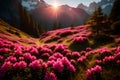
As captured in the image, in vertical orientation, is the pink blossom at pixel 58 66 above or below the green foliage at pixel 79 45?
above

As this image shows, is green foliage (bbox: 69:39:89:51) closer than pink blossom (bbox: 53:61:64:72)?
No

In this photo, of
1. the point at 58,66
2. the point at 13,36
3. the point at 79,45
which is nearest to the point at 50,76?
the point at 58,66

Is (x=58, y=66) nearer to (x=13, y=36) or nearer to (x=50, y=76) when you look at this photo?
(x=50, y=76)

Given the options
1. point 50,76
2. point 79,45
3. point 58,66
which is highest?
point 58,66

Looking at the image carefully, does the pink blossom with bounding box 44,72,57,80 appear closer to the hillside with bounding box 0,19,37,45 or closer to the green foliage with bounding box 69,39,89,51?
the green foliage with bounding box 69,39,89,51

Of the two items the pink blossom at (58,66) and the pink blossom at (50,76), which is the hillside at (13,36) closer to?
the pink blossom at (58,66)

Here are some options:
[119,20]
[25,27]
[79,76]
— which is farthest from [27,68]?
[25,27]

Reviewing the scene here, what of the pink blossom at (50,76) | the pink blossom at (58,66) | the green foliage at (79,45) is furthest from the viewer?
the green foliage at (79,45)

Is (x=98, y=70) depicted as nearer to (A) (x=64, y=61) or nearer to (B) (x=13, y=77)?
(A) (x=64, y=61)

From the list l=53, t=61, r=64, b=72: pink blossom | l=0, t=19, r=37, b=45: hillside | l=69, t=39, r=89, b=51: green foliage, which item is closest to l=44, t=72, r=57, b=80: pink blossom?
l=53, t=61, r=64, b=72: pink blossom

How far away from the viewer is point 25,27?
4090 inches

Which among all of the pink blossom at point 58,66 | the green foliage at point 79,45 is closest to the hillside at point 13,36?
the green foliage at point 79,45

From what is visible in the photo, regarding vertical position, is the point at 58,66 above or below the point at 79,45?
above

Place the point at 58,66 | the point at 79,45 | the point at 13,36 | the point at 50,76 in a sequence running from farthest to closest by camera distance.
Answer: the point at 13,36, the point at 79,45, the point at 58,66, the point at 50,76
